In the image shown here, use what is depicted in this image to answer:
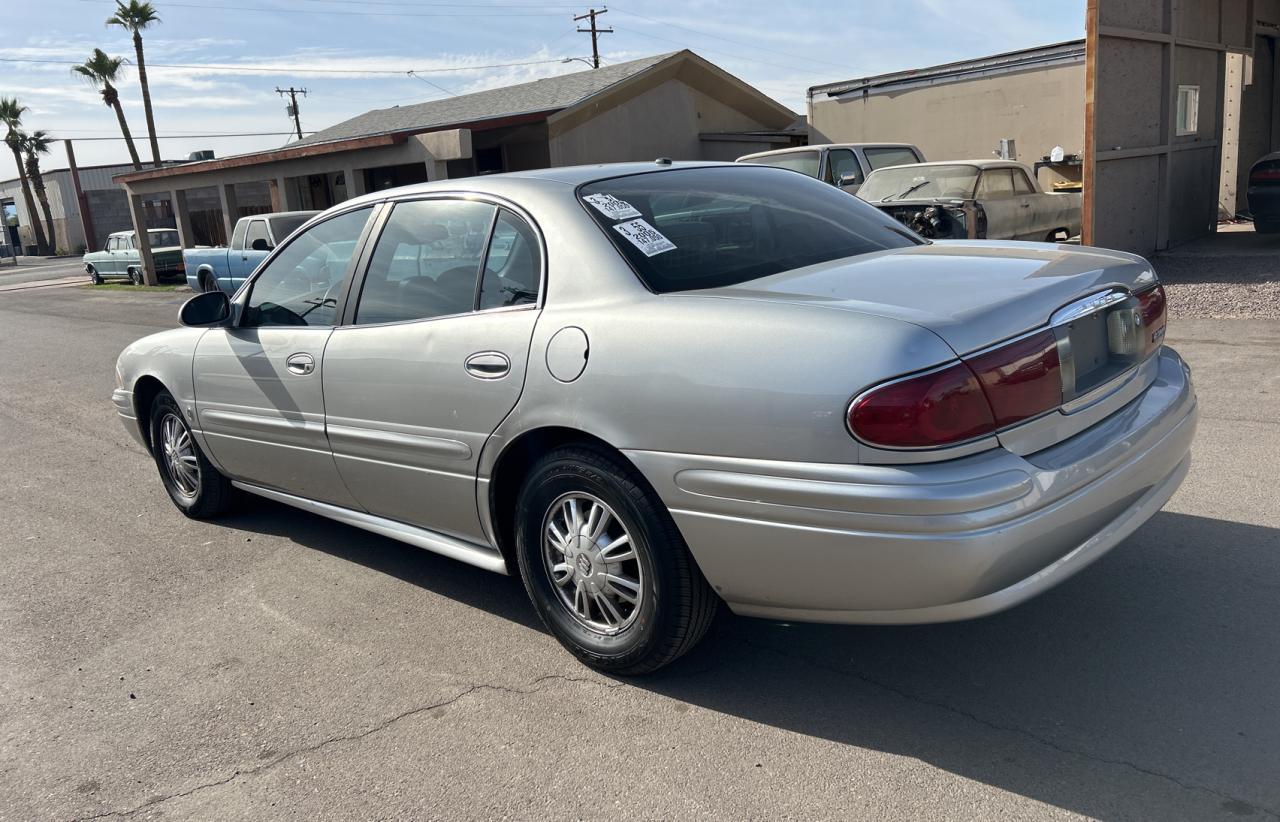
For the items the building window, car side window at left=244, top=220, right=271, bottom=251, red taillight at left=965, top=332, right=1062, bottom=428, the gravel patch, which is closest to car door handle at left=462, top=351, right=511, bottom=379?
red taillight at left=965, top=332, right=1062, bottom=428

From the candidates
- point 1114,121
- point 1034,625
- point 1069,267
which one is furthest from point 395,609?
point 1114,121

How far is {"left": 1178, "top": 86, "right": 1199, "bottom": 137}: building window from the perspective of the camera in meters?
13.2

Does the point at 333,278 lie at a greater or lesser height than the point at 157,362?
greater

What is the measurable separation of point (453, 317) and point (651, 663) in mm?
1387

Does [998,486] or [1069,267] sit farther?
[1069,267]

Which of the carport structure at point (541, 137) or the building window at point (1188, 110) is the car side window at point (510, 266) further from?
the carport structure at point (541, 137)

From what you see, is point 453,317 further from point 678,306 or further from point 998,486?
point 998,486

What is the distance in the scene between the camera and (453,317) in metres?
3.60

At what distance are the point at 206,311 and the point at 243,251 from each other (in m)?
15.0

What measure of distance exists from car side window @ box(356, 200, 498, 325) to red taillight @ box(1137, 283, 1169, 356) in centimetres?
223

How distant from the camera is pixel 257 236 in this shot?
18.4 metres

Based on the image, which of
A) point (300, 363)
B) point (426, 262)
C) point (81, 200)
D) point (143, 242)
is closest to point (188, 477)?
point (300, 363)

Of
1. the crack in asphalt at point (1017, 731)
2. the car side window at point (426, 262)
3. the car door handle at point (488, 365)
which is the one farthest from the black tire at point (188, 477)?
the crack in asphalt at point (1017, 731)

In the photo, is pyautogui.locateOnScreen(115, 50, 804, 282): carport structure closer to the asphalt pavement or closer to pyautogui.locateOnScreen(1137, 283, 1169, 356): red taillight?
the asphalt pavement
